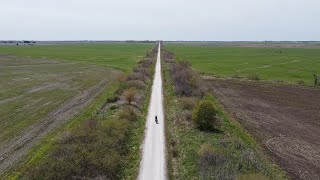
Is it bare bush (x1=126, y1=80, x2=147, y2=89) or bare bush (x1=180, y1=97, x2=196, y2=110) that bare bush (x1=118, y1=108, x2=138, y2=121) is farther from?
bare bush (x1=126, y1=80, x2=147, y2=89)

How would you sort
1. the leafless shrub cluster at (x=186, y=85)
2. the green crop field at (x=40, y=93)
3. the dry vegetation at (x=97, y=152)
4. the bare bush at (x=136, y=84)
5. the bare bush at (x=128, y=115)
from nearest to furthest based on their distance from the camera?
the dry vegetation at (x=97, y=152) → the bare bush at (x=128, y=115) → the green crop field at (x=40, y=93) → the leafless shrub cluster at (x=186, y=85) → the bare bush at (x=136, y=84)

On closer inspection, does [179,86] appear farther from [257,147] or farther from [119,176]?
[119,176]

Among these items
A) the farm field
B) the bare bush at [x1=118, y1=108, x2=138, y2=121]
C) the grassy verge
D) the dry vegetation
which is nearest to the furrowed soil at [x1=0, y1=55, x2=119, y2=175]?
the farm field

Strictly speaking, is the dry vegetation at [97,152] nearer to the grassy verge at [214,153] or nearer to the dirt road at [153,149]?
the dirt road at [153,149]

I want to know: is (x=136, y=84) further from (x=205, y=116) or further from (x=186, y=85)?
(x=205, y=116)

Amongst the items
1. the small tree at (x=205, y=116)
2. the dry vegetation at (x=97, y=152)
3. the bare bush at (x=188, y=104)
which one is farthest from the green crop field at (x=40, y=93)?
the small tree at (x=205, y=116)

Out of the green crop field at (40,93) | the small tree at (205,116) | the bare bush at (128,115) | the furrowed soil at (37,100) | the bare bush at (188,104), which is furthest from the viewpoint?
the bare bush at (188,104)

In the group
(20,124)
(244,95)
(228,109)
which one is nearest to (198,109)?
(228,109)
